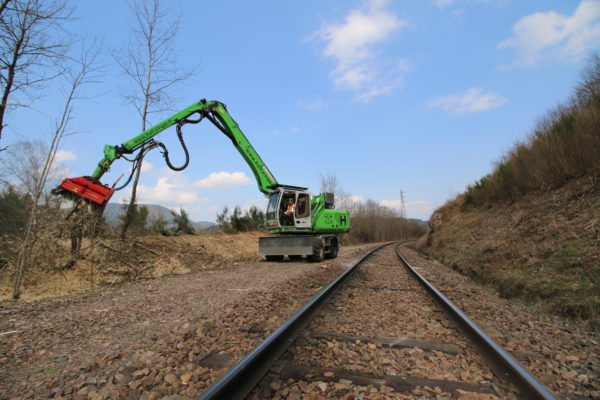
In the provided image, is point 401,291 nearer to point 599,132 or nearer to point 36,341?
point 36,341

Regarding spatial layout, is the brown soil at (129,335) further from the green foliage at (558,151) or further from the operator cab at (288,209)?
the green foliage at (558,151)

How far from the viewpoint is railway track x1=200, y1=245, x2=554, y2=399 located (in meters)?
2.37

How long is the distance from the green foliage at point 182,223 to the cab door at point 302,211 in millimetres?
7829

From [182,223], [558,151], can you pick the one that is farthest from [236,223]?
[558,151]

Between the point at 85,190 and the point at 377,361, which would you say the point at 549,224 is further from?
the point at 85,190

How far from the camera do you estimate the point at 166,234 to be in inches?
597

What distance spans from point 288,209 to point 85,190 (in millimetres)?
6637

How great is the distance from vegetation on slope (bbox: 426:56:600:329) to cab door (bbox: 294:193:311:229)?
17.8ft

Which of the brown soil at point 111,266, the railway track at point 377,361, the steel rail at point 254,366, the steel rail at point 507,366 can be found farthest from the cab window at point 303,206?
the steel rail at point 507,366

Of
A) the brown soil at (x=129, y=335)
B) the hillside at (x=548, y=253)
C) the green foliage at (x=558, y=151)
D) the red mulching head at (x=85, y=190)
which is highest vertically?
the green foliage at (x=558, y=151)

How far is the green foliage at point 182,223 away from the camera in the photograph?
17484mm

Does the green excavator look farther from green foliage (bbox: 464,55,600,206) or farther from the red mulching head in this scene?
green foliage (bbox: 464,55,600,206)

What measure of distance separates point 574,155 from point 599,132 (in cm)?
109

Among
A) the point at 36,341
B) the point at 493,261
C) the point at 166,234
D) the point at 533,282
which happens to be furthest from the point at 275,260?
the point at 36,341
